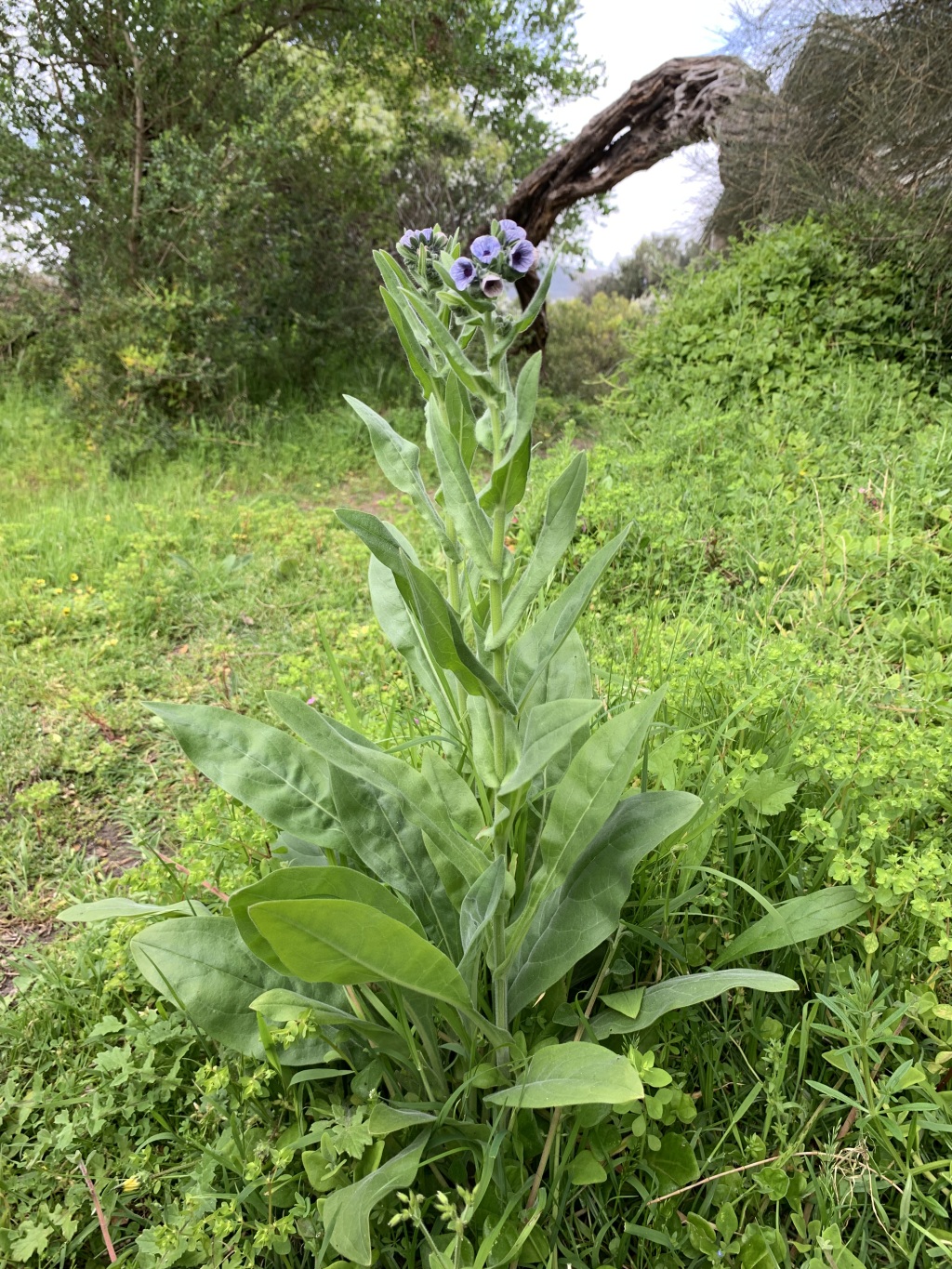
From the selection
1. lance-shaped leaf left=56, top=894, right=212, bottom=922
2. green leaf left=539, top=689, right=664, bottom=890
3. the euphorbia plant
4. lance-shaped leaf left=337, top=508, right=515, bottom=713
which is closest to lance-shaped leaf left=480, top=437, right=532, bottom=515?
the euphorbia plant

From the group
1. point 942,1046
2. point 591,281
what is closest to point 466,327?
point 942,1046

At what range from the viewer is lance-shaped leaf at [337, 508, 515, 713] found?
1.07 meters

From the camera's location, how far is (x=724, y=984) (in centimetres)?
118

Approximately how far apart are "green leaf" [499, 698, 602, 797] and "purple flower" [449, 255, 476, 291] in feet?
1.93

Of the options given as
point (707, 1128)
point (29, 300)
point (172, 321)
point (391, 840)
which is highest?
point (29, 300)

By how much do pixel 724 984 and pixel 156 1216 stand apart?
1.04 metres

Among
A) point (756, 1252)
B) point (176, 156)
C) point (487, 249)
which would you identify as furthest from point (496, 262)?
point (176, 156)

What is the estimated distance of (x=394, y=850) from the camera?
1299mm

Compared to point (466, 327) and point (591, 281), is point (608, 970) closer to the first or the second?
point (466, 327)

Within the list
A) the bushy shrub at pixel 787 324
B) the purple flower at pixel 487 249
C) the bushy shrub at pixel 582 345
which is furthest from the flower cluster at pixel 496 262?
the bushy shrub at pixel 582 345

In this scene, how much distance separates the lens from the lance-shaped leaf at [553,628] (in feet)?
3.83

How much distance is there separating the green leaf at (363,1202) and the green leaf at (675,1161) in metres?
0.37

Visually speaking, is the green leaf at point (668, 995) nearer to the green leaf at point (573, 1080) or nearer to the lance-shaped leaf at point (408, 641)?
the green leaf at point (573, 1080)

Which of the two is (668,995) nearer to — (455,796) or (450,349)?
(455,796)
